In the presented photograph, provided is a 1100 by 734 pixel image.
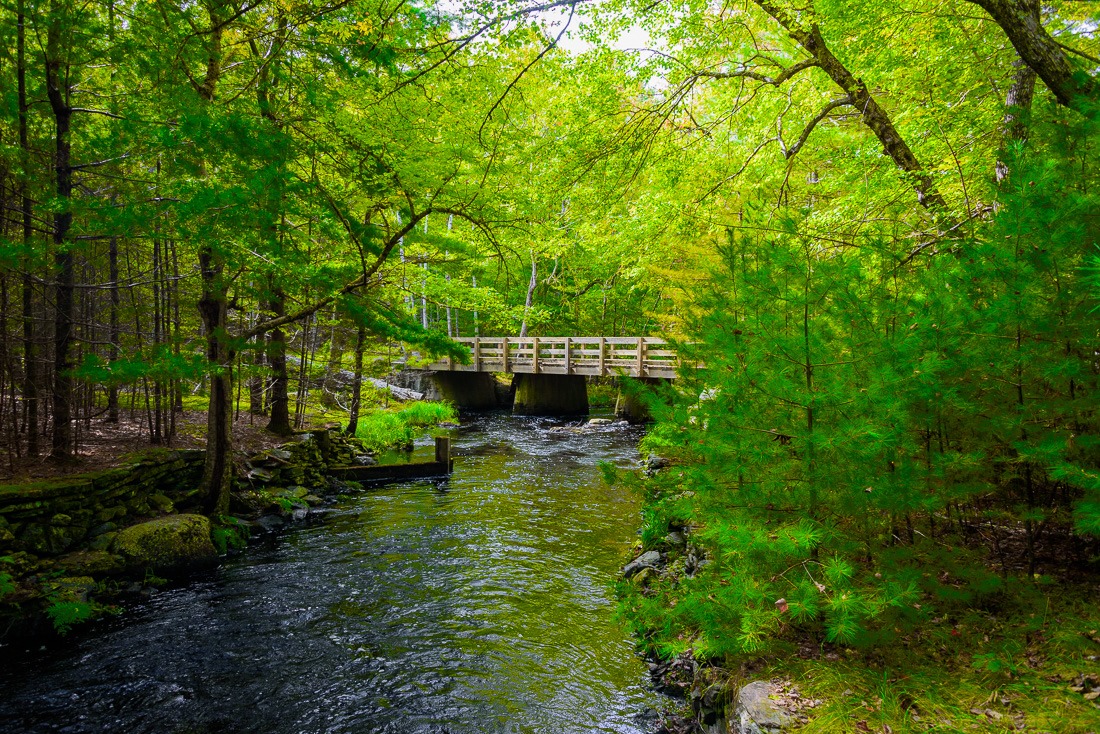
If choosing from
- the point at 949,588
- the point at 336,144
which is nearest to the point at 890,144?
the point at 949,588

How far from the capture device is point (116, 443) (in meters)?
6.95

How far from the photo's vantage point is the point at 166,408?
763 centimetres

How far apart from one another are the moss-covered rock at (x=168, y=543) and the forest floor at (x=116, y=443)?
2.86 ft

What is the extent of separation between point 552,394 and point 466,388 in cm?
391

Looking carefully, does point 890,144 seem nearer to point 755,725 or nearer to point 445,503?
point 755,725

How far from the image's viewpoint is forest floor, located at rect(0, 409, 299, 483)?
558cm

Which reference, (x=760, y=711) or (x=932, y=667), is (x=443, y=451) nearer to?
(x=760, y=711)

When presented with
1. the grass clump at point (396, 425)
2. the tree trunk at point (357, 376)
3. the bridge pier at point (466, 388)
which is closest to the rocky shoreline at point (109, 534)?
the tree trunk at point (357, 376)

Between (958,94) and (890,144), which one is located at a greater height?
(958,94)

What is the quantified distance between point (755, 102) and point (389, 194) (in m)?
4.92

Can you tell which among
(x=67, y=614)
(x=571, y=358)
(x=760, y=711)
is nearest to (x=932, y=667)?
(x=760, y=711)

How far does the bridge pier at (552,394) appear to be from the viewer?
2017 cm

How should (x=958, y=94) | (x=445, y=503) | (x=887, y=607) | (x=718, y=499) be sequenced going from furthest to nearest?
(x=445, y=503) → (x=958, y=94) → (x=718, y=499) → (x=887, y=607)

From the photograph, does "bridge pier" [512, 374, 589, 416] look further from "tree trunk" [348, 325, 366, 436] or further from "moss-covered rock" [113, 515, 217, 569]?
"moss-covered rock" [113, 515, 217, 569]
